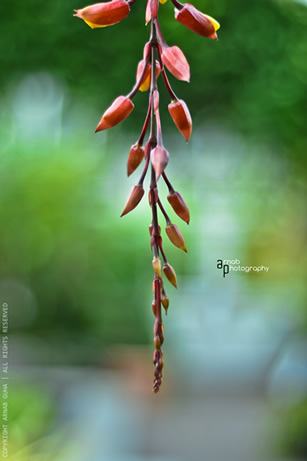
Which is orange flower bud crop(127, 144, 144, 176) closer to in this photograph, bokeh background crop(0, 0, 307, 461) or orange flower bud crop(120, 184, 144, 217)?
orange flower bud crop(120, 184, 144, 217)

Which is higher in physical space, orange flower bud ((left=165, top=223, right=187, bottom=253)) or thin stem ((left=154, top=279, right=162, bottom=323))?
orange flower bud ((left=165, top=223, right=187, bottom=253))

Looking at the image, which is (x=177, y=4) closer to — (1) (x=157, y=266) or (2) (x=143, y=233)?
(1) (x=157, y=266)

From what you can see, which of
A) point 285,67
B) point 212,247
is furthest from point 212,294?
point 285,67

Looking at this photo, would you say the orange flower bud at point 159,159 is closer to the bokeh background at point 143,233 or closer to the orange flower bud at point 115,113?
the orange flower bud at point 115,113

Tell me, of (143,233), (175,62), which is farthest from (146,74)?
(143,233)

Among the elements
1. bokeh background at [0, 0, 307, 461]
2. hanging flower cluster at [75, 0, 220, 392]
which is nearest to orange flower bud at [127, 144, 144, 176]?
hanging flower cluster at [75, 0, 220, 392]

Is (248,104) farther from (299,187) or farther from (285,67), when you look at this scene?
(299,187)
